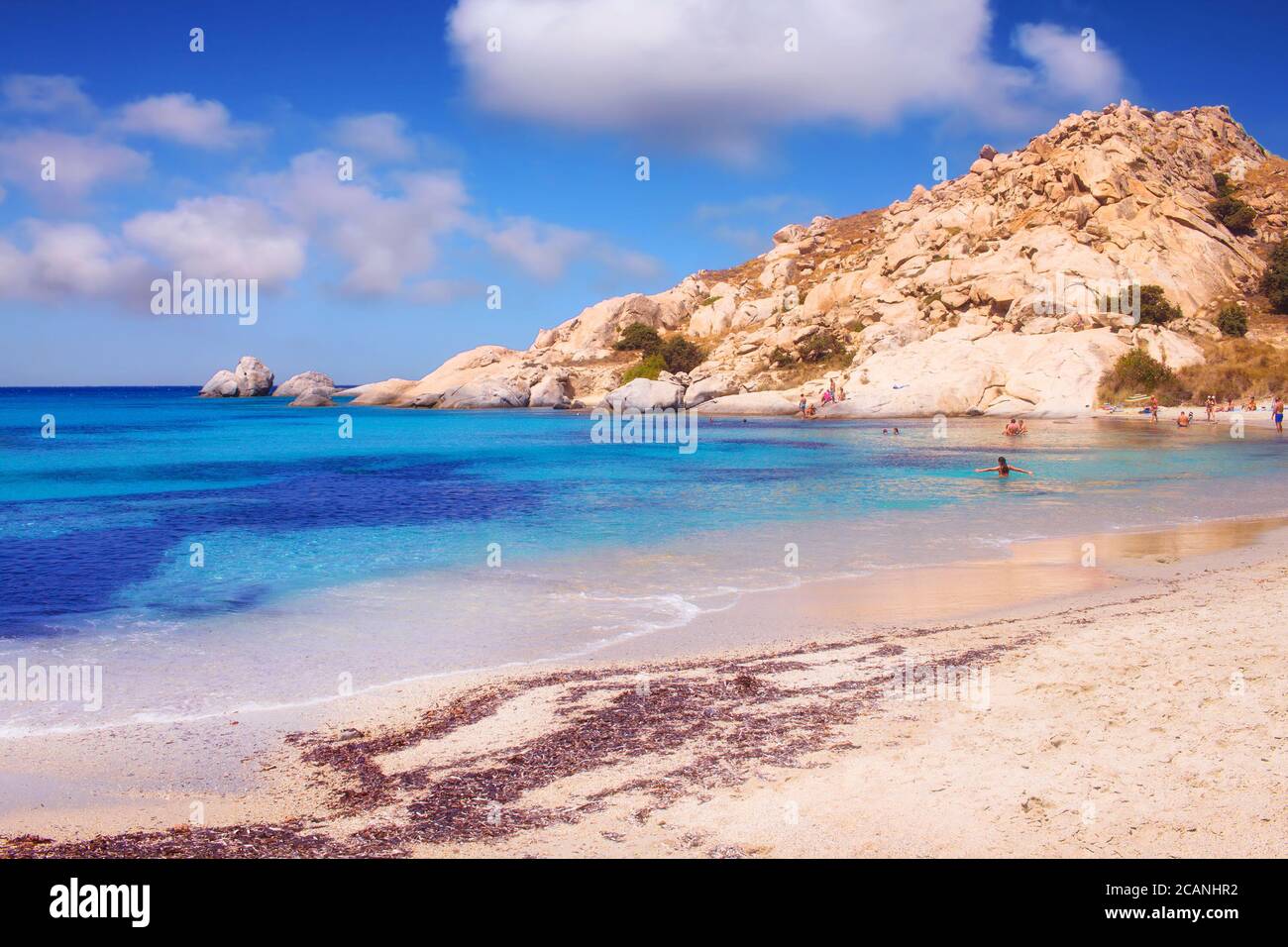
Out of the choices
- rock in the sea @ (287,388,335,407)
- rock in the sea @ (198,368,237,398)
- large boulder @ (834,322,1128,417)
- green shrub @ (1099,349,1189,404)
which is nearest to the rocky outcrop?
rock in the sea @ (198,368,237,398)

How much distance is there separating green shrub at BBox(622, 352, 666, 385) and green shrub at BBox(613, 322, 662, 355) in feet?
6.63

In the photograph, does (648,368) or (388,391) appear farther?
(388,391)

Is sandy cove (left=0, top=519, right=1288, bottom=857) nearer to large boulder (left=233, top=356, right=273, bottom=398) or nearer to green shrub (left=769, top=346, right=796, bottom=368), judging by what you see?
green shrub (left=769, top=346, right=796, bottom=368)

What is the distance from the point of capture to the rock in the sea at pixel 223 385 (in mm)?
142000

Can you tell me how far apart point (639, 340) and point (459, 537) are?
7641cm

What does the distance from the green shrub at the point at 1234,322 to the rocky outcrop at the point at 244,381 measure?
431 ft

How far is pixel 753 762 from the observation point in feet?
20.5

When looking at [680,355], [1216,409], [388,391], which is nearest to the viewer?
[1216,409]

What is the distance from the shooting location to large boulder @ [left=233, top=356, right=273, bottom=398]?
5482 inches

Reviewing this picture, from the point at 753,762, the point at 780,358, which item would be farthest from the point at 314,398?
the point at 753,762

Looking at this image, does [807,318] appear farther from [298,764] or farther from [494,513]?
[298,764]

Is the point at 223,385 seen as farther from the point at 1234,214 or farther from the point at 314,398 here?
the point at 1234,214

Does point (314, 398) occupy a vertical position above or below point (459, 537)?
above

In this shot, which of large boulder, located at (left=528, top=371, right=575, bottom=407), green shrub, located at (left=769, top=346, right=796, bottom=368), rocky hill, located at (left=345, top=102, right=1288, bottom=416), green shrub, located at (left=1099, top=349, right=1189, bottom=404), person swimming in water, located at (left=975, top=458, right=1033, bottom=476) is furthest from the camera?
large boulder, located at (left=528, top=371, right=575, bottom=407)
